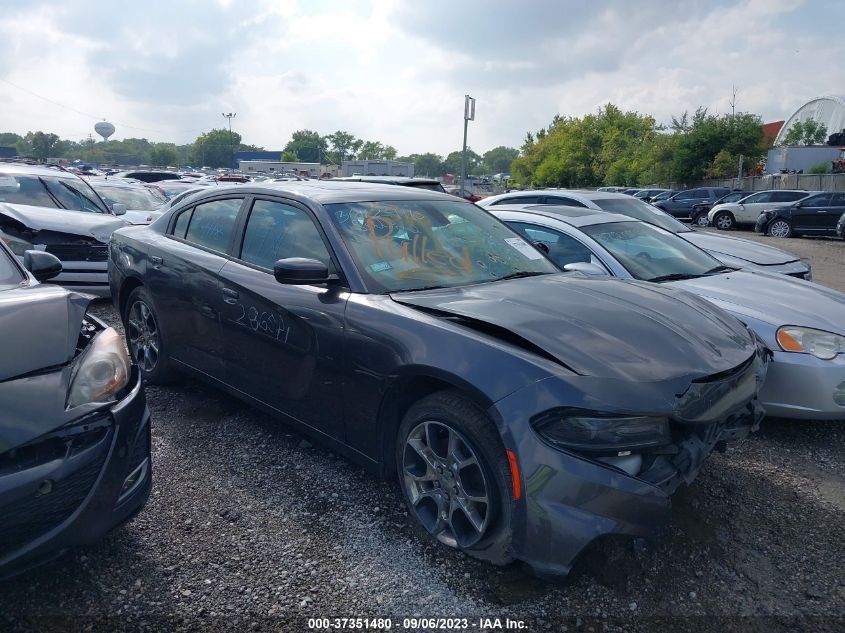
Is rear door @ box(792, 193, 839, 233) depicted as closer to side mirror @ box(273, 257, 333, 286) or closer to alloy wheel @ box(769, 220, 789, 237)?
alloy wheel @ box(769, 220, 789, 237)

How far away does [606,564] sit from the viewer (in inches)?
110

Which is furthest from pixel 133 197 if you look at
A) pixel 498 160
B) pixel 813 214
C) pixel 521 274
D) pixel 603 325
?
pixel 498 160

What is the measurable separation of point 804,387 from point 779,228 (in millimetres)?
19844

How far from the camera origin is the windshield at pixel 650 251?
5.25 m

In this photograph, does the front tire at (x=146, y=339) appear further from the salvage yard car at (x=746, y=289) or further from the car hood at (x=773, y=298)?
the car hood at (x=773, y=298)

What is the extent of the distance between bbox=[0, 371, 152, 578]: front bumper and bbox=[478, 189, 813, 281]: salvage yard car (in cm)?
571

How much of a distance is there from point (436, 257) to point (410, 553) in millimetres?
1527

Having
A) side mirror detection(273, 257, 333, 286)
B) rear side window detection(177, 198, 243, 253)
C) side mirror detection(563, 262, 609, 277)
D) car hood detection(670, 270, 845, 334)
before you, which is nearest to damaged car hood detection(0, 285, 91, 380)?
side mirror detection(273, 257, 333, 286)

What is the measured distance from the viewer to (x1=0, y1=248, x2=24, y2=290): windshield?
3.20m

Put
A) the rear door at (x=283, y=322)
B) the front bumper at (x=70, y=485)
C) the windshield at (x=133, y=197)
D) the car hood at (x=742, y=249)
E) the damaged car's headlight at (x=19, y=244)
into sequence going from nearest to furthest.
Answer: the front bumper at (x=70, y=485) → the rear door at (x=283, y=322) → the damaged car's headlight at (x=19, y=244) → the car hood at (x=742, y=249) → the windshield at (x=133, y=197)

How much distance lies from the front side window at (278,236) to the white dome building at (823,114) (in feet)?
221

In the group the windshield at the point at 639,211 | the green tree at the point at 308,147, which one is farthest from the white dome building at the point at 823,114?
the green tree at the point at 308,147

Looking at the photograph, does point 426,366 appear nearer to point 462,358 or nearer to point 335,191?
point 462,358

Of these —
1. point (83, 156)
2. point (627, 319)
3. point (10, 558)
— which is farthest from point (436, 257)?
point (83, 156)
